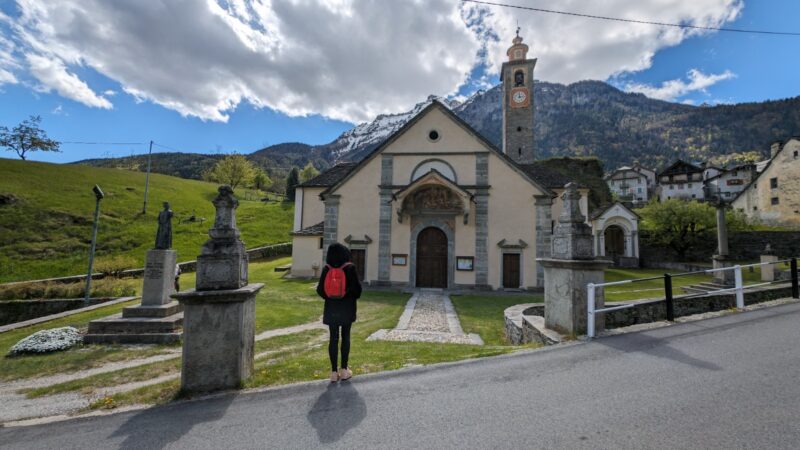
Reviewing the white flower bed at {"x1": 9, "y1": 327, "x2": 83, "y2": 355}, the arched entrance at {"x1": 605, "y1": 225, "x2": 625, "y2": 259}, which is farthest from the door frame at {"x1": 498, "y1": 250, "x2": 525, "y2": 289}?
the arched entrance at {"x1": 605, "y1": 225, "x2": 625, "y2": 259}

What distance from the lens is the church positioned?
17.3m

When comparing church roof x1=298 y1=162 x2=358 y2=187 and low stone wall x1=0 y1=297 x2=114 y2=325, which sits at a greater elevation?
church roof x1=298 y1=162 x2=358 y2=187

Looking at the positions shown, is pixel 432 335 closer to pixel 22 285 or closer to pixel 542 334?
pixel 542 334

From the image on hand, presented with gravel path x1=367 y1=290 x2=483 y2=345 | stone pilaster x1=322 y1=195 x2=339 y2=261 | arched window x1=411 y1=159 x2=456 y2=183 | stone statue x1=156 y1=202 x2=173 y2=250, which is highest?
arched window x1=411 y1=159 x2=456 y2=183

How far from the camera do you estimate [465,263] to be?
1748cm

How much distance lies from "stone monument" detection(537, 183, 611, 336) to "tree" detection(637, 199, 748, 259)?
30583mm

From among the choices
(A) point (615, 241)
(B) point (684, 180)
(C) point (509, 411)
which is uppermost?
(B) point (684, 180)

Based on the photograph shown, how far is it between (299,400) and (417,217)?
570 inches

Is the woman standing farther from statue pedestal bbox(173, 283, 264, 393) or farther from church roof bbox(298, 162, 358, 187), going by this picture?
church roof bbox(298, 162, 358, 187)

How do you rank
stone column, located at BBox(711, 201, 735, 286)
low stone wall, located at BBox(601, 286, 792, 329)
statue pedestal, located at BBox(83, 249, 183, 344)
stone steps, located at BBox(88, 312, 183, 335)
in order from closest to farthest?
statue pedestal, located at BBox(83, 249, 183, 344), stone steps, located at BBox(88, 312, 183, 335), low stone wall, located at BBox(601, 286, 792, 329), stone column, located at BBox(711, 201, 735, 286)

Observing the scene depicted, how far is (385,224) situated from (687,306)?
12.8 meters

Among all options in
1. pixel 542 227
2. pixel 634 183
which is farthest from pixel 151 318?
pixel 634 183

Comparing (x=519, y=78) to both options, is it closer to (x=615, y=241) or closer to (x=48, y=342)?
(x=615, y=241)

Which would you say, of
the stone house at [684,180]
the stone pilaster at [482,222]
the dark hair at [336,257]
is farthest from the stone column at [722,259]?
the stone house at [684,180]
